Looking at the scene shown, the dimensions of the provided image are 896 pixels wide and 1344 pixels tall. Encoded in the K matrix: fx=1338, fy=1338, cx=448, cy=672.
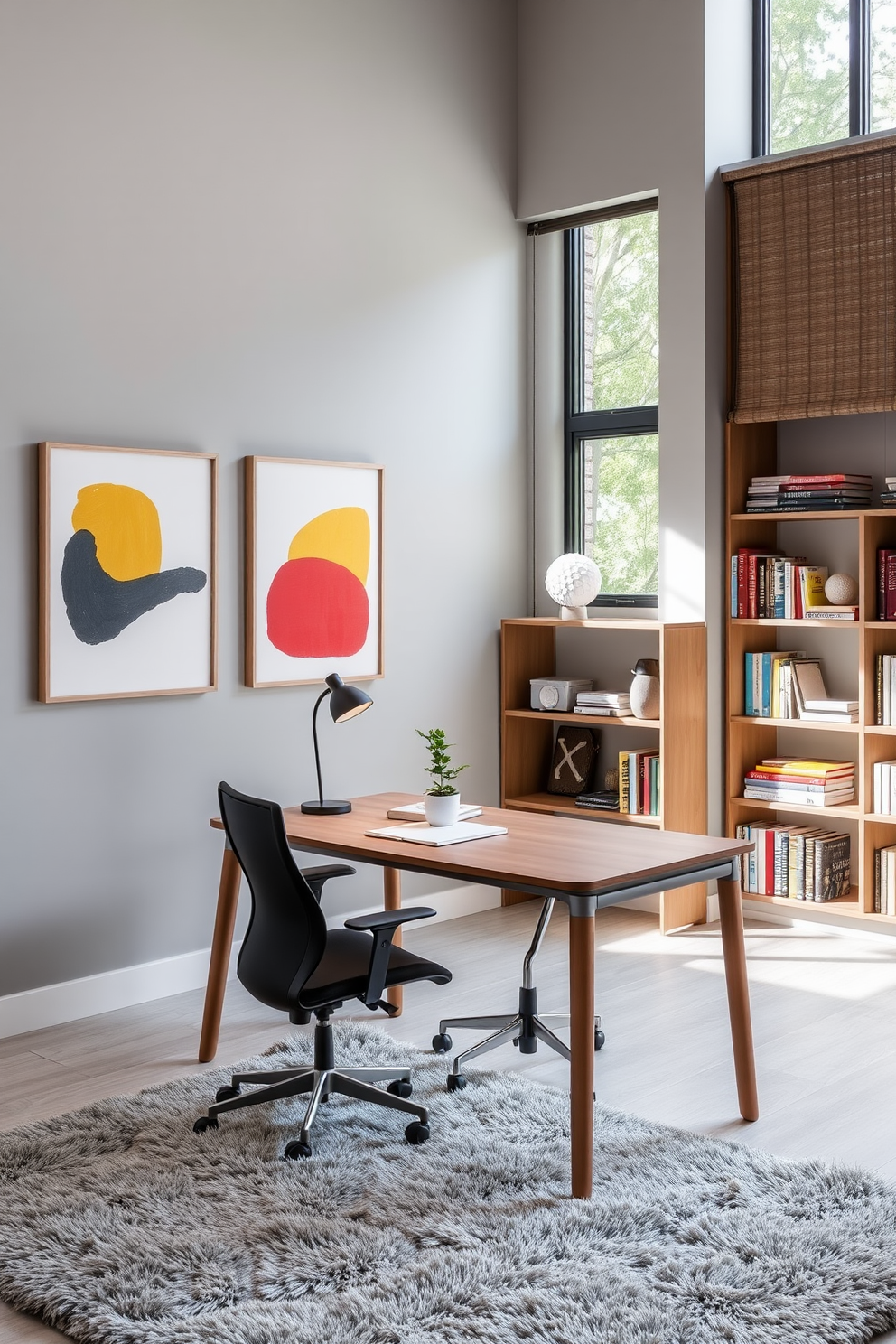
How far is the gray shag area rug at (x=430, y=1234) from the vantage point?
2.49 meters

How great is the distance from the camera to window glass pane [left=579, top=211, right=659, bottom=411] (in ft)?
18.9


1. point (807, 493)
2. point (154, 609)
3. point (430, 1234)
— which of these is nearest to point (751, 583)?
point (807, 493)

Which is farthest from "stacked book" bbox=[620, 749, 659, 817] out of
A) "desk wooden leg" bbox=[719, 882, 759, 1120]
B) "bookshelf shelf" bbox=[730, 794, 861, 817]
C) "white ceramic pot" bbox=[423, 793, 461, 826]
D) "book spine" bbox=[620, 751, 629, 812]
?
"desk wooden leg" bbox=[719, 882, 759, 1120]

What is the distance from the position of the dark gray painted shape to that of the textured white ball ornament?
99.9 inches

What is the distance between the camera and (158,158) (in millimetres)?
4504

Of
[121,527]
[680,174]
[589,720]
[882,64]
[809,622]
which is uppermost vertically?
[882,64]

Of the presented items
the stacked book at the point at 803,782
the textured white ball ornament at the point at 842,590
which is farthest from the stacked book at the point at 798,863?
the textured white ball ornament at the point at 842,590

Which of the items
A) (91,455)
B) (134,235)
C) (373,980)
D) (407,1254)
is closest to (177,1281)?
(407,1254)

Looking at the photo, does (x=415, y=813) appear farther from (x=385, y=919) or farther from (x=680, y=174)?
(x=680, y=174)

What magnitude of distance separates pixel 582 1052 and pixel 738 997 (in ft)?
2.13

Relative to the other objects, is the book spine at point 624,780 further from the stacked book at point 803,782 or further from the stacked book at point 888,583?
the stacked book at point 888,583

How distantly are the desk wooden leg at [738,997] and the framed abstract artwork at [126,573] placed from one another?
205cm

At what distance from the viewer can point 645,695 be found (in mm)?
5402

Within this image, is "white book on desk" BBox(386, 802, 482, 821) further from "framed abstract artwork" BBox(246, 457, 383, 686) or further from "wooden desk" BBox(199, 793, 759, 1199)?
"framed abstract artwork" BBox(246, 457, 383, 686)
